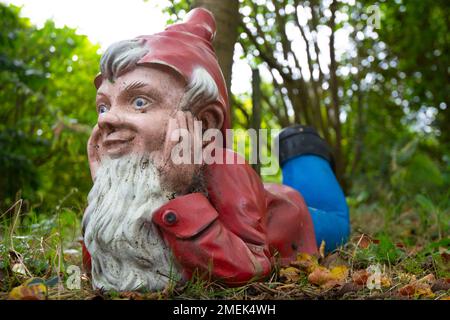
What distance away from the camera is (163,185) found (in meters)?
1.97

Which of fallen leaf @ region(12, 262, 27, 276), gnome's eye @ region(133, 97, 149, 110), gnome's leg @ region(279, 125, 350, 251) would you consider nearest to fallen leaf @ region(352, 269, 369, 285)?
gnome's leg @ region(279, 125, 350, 251)

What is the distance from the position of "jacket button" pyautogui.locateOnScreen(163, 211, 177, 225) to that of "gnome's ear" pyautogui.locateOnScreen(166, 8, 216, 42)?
0.82m

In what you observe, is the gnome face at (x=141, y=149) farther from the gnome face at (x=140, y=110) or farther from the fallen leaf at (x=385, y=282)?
the fallen leaf at (x=385, y=282)

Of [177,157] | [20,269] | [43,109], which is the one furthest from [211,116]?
[43,109]

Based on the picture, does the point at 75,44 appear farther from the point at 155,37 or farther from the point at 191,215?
the point at 191,215

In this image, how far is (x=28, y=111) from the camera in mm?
6160

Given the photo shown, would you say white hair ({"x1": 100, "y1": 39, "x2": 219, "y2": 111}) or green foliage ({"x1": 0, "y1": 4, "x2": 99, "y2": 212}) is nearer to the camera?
white hair ({"x1": 100, "y1": 39, "x2": 219, "y2": 111})

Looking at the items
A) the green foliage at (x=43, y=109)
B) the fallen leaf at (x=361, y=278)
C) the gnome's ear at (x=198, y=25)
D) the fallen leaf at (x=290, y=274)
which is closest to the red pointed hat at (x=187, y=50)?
the gnome's ear at (x=198, y=25)

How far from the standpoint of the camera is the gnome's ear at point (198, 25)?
230 cm

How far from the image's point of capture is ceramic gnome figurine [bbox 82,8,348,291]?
190cm

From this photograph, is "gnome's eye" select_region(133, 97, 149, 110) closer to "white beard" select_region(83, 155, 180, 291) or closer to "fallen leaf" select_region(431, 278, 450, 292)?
"white beard" select_region(83, 155, 180, 291)
